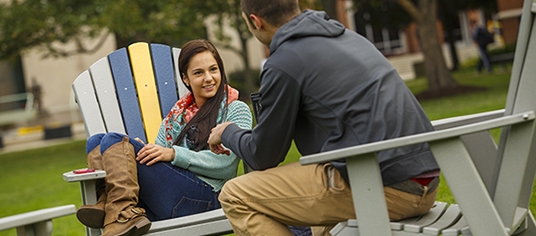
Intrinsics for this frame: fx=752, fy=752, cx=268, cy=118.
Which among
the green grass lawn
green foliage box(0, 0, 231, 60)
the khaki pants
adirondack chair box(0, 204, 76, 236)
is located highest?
green foliage box(0, 0, 231, 60)

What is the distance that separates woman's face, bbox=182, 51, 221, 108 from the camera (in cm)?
382

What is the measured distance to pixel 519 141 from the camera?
2473 millimetres

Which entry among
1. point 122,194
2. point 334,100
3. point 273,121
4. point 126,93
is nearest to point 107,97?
point 126,93

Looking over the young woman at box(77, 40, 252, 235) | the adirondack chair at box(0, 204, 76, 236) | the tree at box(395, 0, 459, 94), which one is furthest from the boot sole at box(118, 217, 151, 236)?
the tree at box(395, 0, 459, 94)

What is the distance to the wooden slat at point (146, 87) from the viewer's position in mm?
4340

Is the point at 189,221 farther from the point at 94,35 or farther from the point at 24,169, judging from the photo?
the point at 94,35

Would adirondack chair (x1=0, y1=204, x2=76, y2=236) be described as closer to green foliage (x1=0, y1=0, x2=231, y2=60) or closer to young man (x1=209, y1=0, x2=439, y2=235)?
young man (x1=209, y1=0, x2=439, y2=235)

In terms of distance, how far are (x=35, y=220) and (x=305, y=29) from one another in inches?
44.3

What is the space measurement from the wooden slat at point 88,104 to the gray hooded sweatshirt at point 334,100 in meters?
1.71

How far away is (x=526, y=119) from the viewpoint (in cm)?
241

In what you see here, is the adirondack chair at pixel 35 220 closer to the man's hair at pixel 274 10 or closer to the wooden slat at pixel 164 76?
the man's hair at pixel 274 10

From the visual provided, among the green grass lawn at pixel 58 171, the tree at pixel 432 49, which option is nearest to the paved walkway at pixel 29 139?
the green grass lawn at pixel 58 171

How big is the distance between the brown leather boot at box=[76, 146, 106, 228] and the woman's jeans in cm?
10

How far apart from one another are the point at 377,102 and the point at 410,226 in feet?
1.40
